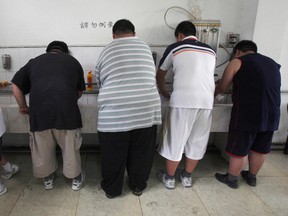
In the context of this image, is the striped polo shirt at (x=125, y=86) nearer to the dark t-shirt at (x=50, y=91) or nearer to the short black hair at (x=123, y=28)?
the short black hair at (x=123, y=28)

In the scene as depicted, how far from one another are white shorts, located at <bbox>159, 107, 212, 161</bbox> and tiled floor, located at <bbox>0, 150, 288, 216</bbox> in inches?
13.5

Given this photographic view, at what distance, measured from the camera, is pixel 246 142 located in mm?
1834

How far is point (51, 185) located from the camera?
6.15ft

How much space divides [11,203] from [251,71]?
7.05ft

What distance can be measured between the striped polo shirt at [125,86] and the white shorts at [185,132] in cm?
28

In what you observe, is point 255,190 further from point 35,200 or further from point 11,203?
point 11,203

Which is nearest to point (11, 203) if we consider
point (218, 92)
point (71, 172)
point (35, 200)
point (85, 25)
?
point (35, 200)

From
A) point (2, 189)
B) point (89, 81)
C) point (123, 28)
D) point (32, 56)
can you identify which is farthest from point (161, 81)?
point (2, 189)

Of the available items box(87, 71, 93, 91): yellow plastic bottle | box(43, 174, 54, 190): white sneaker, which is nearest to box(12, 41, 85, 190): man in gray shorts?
box(43, 174, 54, 190): white sneaker

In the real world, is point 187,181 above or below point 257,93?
below

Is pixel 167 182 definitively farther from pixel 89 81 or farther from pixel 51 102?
pixel 89 81

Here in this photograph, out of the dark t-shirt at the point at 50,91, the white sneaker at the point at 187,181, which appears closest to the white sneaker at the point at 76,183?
the dark t-shirt at the point at 50,91

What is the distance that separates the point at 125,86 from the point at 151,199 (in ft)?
Answer: 3.19

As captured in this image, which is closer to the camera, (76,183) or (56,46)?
(56,46)
